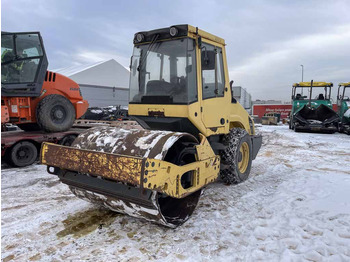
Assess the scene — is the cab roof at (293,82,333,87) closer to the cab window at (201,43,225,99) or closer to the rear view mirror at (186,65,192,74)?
the cab window at (201,43,225,99)

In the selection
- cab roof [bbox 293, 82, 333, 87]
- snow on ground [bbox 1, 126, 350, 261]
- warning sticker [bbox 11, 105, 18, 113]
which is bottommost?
snow on ground [bbox 1, 126, 350, 261]

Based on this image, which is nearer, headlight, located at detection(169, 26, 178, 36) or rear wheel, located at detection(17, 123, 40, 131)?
headlight, located at detection(169, 26, 178, 36)

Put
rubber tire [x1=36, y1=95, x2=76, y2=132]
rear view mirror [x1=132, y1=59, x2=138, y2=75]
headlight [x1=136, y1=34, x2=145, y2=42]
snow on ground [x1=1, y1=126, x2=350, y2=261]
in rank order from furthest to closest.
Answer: rubber tire [x1=36, y1=95, x2=76, y2=132] → rear view mirror [x1=132, y1=59, x2=138, y2=75] → headlight [x1=136, y1=34, x2=145, y2=42] → snow on ground [x1=1, y1=126, x2=350, y2=261]

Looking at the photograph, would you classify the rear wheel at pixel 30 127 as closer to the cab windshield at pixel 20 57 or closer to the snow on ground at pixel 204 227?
the cab windshield at pixel 20 57

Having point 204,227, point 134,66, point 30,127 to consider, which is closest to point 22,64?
point 30,127

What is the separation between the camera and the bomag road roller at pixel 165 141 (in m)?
2.77

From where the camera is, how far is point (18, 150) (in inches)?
249

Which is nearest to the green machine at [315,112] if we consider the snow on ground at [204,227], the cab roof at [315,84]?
the cab roof at [315,84]

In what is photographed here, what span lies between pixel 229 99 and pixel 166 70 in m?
1.31

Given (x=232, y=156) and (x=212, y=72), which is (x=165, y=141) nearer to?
(x=212, y=72)

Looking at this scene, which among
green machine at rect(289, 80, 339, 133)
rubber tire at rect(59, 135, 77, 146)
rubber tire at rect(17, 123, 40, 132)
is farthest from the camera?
green machine at rect(289, 80, 339, 133)

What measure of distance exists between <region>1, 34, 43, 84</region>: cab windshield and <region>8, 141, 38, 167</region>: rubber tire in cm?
152

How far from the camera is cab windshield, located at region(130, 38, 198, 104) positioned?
371cm

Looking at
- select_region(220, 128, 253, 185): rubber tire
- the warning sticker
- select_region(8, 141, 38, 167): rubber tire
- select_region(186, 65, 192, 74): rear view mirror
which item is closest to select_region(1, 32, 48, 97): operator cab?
the warning sticker
